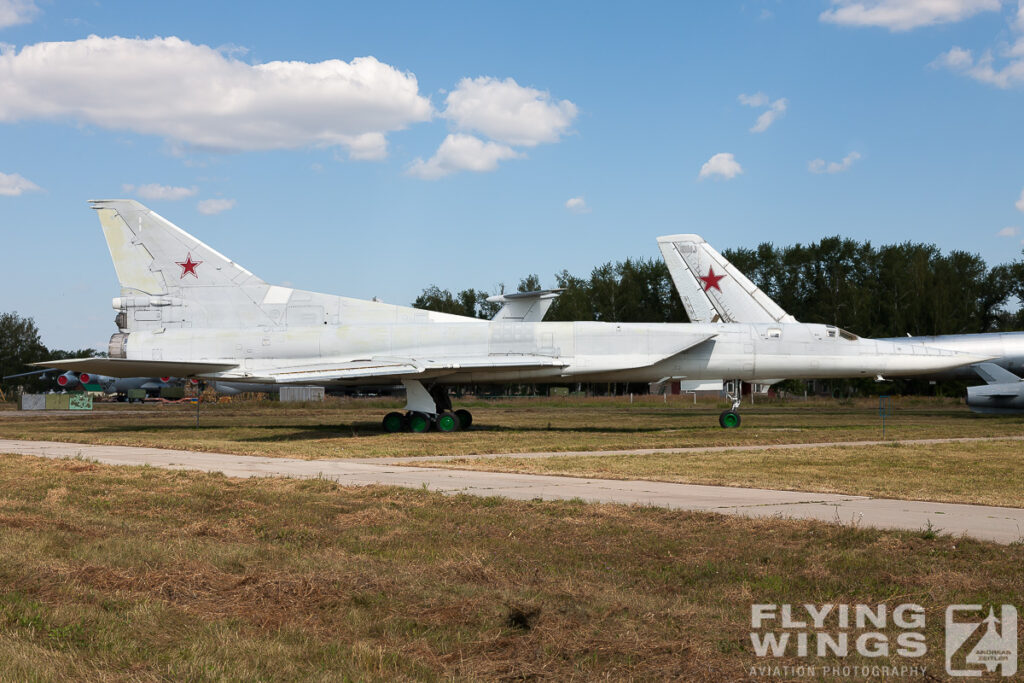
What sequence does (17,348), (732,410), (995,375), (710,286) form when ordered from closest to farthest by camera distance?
(732,410), (995,375), (710,286), (17,348)

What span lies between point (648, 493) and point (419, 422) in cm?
1296

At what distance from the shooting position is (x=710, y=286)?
2933 cm

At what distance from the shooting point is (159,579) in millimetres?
5852

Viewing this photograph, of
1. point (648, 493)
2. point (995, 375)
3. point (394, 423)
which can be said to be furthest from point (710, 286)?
point (648, 493)

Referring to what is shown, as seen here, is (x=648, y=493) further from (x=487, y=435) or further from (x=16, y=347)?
(x=16, y=347)

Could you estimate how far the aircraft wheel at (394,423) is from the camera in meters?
23.0

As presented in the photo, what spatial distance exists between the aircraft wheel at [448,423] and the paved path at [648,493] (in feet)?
24.6

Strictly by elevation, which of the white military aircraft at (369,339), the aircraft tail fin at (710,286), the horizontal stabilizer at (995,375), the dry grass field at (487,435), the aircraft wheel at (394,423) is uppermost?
the aircraft tail fin at (710,286)

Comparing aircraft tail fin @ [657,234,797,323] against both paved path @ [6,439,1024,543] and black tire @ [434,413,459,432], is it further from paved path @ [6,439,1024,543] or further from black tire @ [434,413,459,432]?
paved path @ [6,439,1024,543]

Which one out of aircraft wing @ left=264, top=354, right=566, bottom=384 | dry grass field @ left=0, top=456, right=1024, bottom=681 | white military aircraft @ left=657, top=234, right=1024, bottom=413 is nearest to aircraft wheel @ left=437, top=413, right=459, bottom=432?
aircraft wing @ left=264, top=354, right=566, bottom=384

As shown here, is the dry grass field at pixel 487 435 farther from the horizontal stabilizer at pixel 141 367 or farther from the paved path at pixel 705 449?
the horizontal stabilizer at pixel 141 367

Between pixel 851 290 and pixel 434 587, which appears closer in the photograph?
pixel 434 587

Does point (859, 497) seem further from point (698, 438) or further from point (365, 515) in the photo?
point (698, 438)

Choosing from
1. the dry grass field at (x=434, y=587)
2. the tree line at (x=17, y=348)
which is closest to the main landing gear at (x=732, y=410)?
the dry grass field at (x=434, y=587)
